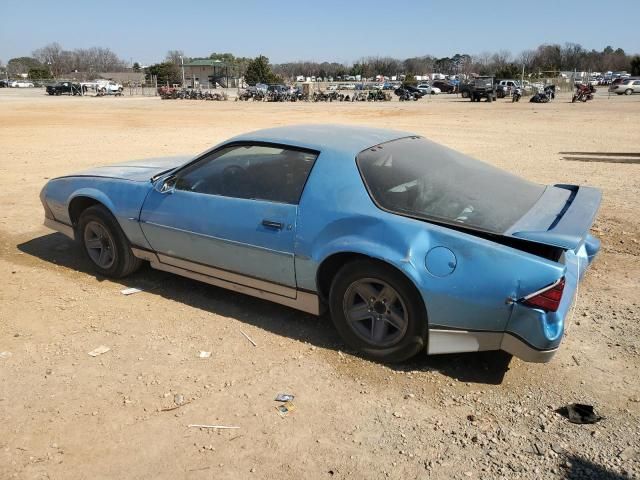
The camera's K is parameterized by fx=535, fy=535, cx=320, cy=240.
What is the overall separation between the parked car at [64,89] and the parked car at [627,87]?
197 ft

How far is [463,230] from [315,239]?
37.0 inches

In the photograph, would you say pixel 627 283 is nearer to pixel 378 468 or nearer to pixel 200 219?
pixel 378 468

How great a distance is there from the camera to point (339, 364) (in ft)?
11.5

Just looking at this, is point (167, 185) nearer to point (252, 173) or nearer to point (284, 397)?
point (252, 173)

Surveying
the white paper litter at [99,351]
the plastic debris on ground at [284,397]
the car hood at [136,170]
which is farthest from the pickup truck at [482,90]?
the plastic debris on ground at [284,397]

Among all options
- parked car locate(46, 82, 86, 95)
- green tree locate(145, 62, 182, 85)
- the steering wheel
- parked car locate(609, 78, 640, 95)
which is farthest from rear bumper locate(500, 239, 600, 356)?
green tree locate(145, 62, 182, 85)

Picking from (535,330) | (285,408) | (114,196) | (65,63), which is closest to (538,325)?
(535,330)

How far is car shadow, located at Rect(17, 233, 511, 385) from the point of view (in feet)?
11.2

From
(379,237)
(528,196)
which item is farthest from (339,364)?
(528,196)

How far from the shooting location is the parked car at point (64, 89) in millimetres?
64938

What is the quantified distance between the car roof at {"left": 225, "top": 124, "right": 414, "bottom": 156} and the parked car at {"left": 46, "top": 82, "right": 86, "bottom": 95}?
69860 millimetres

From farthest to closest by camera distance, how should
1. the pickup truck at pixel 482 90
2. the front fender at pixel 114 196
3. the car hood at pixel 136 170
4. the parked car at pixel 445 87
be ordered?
the parked car at pixel 445 87, the pickup truck at pixel 482 90, the car hood at pixel 136 170, the front fender at pixel 114 196

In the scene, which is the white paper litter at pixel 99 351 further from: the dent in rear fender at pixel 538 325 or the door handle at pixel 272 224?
the dent in rear fender at pixel 538 325

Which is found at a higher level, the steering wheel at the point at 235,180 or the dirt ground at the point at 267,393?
the steering wheel at the point at 235,180
